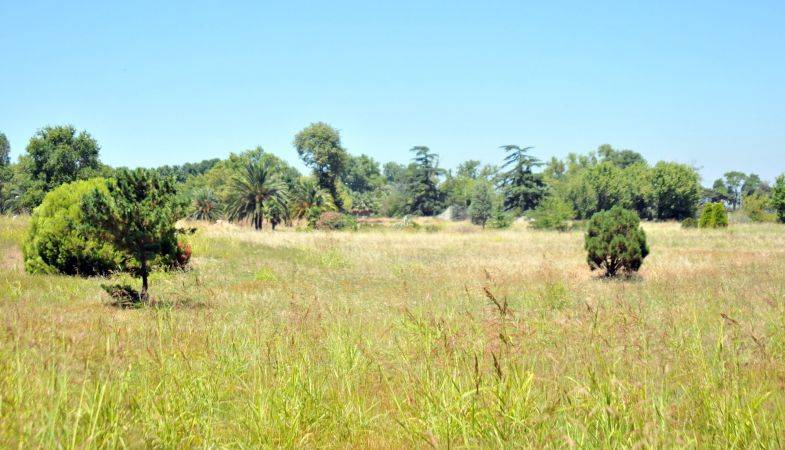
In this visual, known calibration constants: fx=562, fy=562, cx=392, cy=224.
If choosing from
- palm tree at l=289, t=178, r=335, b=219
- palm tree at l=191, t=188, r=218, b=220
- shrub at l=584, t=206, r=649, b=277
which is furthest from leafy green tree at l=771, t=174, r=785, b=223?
palm tree at l=191, t=188, r=218, b=220

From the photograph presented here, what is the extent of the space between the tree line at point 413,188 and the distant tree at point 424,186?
16 centimetres

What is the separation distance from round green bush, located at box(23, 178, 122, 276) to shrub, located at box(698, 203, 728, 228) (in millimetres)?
41013

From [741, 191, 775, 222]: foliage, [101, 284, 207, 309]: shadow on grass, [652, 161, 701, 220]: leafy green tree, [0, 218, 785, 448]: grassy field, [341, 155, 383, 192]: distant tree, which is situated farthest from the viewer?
[341, 155, 383, 192]: distant tree

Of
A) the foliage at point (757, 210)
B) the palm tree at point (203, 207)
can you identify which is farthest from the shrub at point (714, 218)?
the palm tree at point (203, 207)

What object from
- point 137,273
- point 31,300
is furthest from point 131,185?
point 31,300

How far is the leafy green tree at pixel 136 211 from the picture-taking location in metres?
10.6

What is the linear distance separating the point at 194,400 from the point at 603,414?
237 centimetres

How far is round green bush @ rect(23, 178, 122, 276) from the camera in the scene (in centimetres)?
1526

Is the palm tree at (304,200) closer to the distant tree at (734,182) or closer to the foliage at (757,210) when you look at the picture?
the foliage at (757,210)

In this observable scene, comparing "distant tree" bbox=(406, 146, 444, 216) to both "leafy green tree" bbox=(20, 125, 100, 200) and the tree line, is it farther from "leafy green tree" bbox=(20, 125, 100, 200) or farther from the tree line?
"leafy green tree" bbox=(20, 125, 100, 200)

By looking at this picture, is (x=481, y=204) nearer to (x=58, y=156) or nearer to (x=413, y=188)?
(x=413, y=188)

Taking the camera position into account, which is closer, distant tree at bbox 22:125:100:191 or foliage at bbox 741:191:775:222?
distant tree at bbox 22:125:100:191

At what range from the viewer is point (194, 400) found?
3.47 meters

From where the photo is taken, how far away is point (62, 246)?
1529cm
